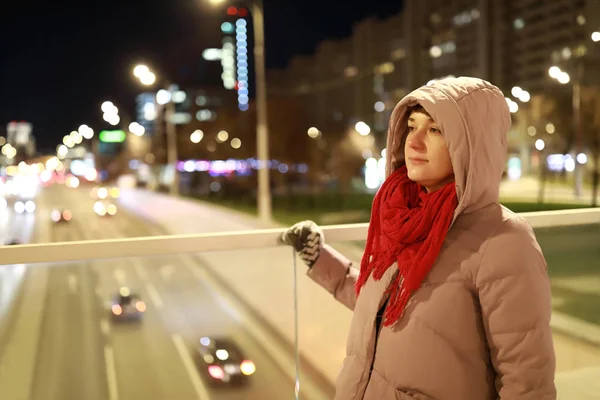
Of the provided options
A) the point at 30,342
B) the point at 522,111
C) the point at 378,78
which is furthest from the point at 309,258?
the point at 378,78

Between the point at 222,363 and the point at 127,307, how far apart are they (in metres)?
4.11

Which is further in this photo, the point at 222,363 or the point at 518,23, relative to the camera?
the point at 518,23

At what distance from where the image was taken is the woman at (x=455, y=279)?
5.90 feet

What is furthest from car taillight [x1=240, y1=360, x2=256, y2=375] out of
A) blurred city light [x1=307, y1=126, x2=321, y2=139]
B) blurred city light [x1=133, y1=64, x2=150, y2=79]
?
blurred city light [x1=307, y1=126, x2=321, y2=139]

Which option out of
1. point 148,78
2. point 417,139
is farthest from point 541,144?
point 417,139

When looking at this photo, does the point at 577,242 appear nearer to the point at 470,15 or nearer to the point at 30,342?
the point at 30,342

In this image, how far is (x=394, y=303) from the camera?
78.5 inches

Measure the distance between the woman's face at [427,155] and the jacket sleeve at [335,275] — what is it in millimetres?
618

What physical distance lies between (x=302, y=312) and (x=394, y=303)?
1.70 meters

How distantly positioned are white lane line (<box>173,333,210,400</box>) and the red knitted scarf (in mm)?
2985

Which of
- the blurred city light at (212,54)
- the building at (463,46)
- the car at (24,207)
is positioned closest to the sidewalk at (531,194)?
the building at (463,46)

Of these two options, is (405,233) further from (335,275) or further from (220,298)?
(220,298)

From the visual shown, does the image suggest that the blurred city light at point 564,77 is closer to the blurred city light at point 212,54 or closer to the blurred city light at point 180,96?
the blurred city light at point 180,96

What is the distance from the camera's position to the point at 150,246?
2881mm
